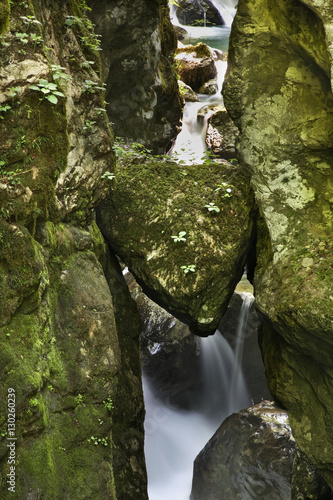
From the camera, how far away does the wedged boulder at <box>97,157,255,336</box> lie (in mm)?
5488

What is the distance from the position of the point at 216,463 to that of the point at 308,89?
570 cm

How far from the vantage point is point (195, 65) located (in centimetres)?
1438

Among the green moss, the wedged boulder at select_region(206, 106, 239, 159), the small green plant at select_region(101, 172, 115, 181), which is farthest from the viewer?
the green moss

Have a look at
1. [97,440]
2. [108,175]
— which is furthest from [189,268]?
[97,440]

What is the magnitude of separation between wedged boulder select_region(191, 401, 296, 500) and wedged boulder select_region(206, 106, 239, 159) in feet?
25.4

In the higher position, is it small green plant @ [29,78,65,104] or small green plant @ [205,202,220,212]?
small green plant @ [29,78,65,104]

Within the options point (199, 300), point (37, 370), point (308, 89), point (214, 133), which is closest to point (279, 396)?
point (199, 300)

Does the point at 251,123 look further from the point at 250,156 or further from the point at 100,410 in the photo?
the point at 100,410

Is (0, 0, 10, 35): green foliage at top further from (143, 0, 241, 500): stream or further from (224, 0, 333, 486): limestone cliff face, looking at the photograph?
(143, 0, 241, 500): stream

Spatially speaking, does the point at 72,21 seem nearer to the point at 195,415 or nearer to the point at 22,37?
the point at 22,37

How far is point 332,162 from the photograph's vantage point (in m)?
5.29

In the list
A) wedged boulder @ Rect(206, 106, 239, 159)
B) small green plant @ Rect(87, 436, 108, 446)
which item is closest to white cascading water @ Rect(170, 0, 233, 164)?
wedged boulder @ Rect(206, 106, 239, 159)

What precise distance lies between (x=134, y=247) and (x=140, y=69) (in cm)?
478

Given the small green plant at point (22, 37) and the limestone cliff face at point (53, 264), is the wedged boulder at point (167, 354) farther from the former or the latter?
the small green plant at point (22, 37)
